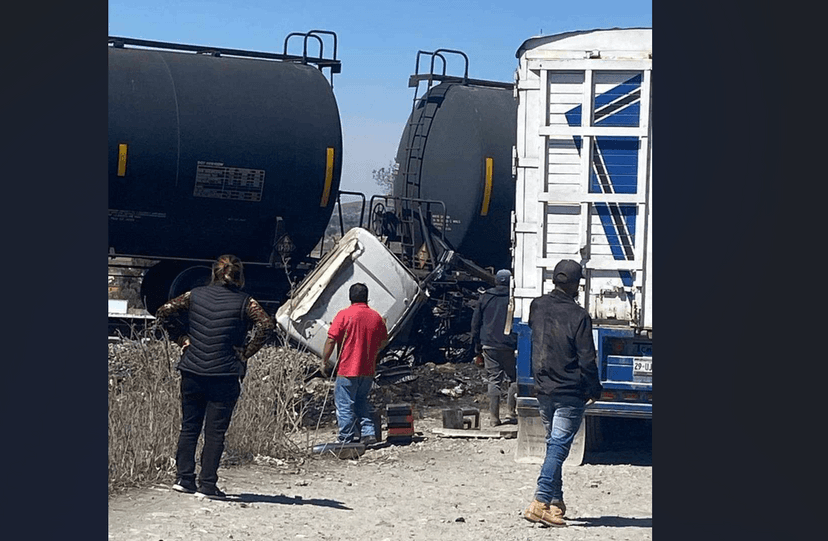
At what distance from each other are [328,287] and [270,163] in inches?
68.3

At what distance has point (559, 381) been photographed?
651cm

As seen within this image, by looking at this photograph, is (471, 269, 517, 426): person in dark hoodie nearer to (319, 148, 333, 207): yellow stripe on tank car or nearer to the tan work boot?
(319, 148, 333, 207): yellow stripe on tank car

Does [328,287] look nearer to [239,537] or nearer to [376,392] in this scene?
[376,392]

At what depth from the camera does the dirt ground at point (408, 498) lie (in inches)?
251

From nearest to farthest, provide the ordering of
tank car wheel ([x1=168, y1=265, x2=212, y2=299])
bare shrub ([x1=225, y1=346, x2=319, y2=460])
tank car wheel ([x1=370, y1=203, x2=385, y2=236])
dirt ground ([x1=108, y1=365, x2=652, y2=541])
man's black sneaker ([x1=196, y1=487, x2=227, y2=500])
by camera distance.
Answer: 1. dirt ground ([x1=108, y1=365, x2=652, y2=541])
2. man's black sneaker ([x1=196, y1=487, x2=227, y2=500])
3. bare shrub ([x1=225, y1=346, x2=319, y2=460])
4. tank car wheel ([x1=168, y1=265, x2=212, y2=299])
5. tank car wheel ([x1=370, y1=203, x2=385, y2=236])

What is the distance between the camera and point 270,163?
1174cm

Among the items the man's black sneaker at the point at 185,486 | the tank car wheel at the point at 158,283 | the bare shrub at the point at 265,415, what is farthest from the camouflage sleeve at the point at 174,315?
the tank car wheel at the point at 158,283

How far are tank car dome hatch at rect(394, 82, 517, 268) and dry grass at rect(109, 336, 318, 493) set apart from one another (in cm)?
460

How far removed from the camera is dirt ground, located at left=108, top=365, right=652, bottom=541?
6.39 metres

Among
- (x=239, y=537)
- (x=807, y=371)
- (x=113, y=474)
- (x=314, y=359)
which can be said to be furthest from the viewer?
(x=314, y=359)

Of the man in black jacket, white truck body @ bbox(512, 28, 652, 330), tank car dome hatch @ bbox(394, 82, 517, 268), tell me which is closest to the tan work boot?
the man in black jacket

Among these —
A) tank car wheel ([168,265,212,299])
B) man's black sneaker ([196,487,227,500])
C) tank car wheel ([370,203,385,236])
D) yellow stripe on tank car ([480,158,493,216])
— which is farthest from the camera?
tank car wheel ([370,203,385,236])

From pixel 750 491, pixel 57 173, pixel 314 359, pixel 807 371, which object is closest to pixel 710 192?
pixel 807 371

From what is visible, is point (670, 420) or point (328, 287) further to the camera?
point (328, 287)
